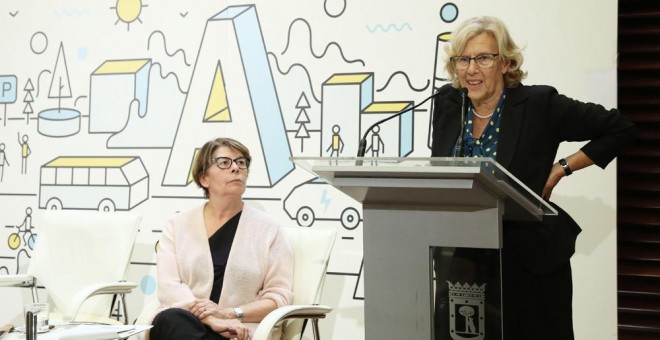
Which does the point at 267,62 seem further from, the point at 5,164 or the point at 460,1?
the point at 5,164

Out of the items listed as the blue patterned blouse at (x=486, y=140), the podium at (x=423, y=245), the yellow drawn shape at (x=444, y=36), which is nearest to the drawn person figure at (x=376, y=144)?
the yellow drawn shape at (x=444, y=36)

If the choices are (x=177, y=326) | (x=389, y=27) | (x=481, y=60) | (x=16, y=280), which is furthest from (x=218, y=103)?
(x=481, y=60)

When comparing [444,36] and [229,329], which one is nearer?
[229,329]

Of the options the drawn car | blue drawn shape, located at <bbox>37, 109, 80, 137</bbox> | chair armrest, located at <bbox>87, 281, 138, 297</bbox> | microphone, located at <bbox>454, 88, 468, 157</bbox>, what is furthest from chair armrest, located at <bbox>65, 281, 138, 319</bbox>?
microphone, located at <bbox>454, 88, 468, 157</bbox>

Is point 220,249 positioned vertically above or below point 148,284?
above

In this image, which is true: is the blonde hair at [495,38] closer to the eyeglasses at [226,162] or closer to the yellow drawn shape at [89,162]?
the eyeglasses at [226,162]

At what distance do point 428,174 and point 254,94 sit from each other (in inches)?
107

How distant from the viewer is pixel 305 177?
13.8ft

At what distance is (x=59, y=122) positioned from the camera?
4.68 metres

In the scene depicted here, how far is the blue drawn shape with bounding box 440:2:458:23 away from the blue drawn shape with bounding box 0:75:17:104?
9.39ft

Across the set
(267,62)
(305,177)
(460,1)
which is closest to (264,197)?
(305,177)

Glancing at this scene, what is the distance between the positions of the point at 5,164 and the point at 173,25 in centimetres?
151

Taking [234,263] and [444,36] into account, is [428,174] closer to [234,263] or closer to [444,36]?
[234,263]

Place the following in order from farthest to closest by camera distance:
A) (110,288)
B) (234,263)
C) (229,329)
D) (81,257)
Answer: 1. (81,257)
2. (110,288)
3. (234,263)
4. (229,329)
